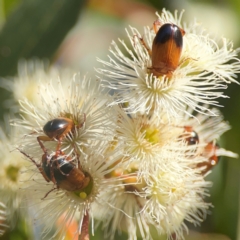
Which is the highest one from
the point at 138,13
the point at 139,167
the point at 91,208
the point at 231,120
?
the point at 138,13

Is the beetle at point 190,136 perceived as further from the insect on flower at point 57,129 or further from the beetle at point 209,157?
the insect on flower at point 57,129

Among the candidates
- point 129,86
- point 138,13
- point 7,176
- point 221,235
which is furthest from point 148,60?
point 138,13

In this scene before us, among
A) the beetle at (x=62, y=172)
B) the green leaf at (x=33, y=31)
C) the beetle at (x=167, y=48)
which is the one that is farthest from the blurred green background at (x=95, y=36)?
the beetle at (x=167, y=48)

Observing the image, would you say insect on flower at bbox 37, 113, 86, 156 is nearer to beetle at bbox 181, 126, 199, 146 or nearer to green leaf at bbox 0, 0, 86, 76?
beetle at bbox 181, 126, 199, 146

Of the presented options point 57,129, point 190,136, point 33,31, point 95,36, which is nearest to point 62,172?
point 57,129

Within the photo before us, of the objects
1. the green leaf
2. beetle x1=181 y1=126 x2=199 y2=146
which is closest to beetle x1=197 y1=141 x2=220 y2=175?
beetle x1=181 y1=126 x2=199 y2=146

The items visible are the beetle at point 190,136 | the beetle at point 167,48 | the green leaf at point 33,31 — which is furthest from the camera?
the green leaf at point 33,31

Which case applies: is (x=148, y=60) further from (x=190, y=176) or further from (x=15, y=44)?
(x=15, y=44)
